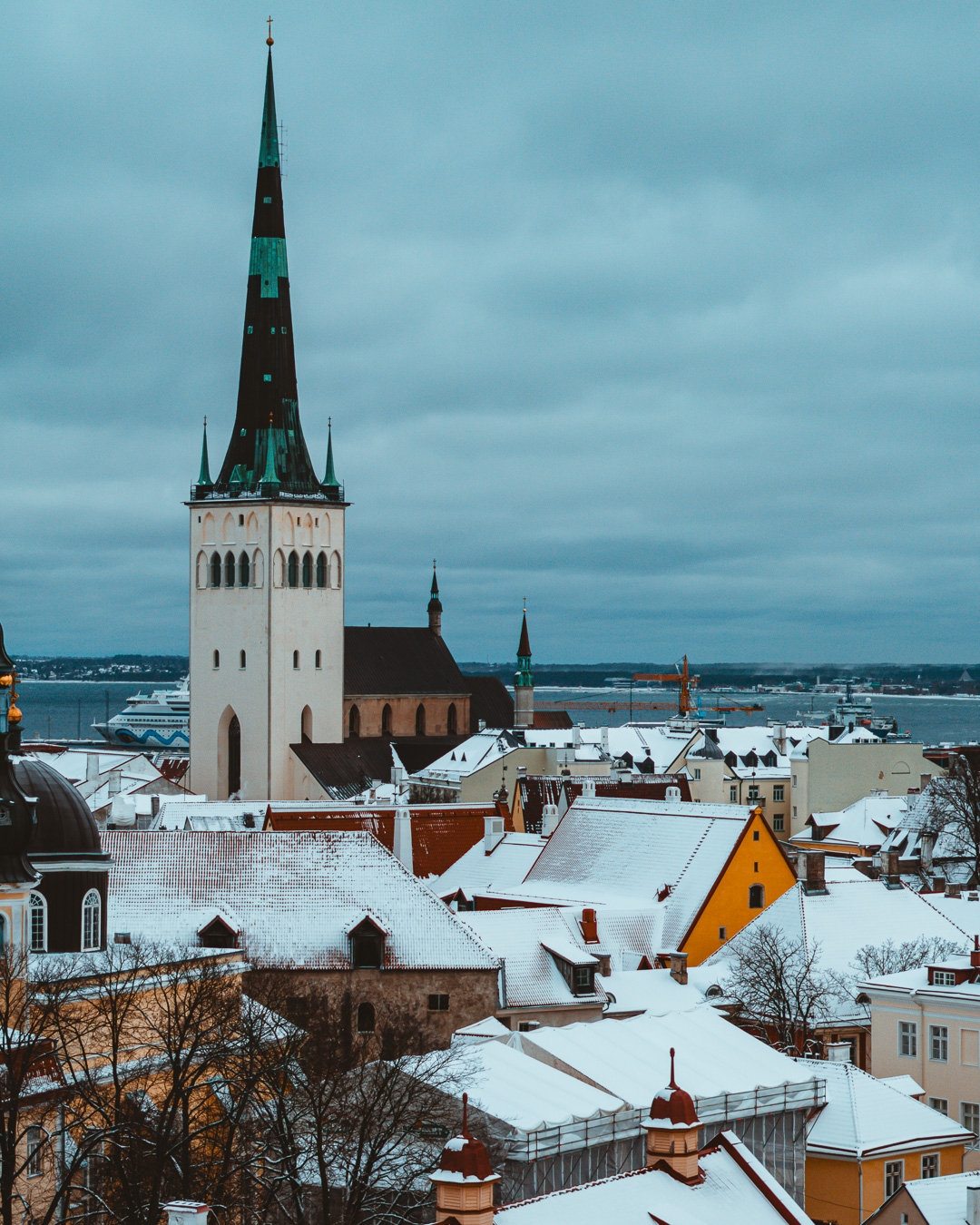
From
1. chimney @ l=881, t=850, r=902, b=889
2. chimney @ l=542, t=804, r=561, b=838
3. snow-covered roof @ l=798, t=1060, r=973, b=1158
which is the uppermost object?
chimney @ l=542, t=804, r=561, b=838

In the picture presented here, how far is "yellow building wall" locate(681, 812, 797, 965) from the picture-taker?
190ft

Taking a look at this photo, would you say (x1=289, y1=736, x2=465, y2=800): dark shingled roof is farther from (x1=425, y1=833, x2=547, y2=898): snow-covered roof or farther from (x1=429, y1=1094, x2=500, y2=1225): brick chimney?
(x1=429, y1=1094, x2=500, y2=1225): brick chimney

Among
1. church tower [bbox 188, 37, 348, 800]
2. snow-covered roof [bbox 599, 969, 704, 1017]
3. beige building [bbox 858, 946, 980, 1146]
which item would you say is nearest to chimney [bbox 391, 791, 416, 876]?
snow-covered roof [bbox 599, 969, 704, 1017]

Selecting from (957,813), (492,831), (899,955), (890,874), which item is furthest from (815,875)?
(957,813)

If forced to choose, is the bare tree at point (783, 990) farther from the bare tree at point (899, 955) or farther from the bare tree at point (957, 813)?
the bare tree at point (957, 813)

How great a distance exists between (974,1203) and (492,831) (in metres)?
42.8

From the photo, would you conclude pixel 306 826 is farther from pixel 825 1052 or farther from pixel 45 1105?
pixel 45 1105

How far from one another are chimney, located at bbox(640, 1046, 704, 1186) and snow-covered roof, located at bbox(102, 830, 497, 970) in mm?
19801

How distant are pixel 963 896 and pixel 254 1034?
99.3 ft

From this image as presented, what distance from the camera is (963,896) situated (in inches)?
2290

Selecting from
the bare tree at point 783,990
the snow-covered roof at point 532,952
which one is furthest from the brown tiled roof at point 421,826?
the bare tree at point 783,990

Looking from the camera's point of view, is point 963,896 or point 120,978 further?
point 963,896

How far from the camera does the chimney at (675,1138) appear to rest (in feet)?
86.6

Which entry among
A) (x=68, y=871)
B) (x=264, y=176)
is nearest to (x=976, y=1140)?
(x=68, y=871)
